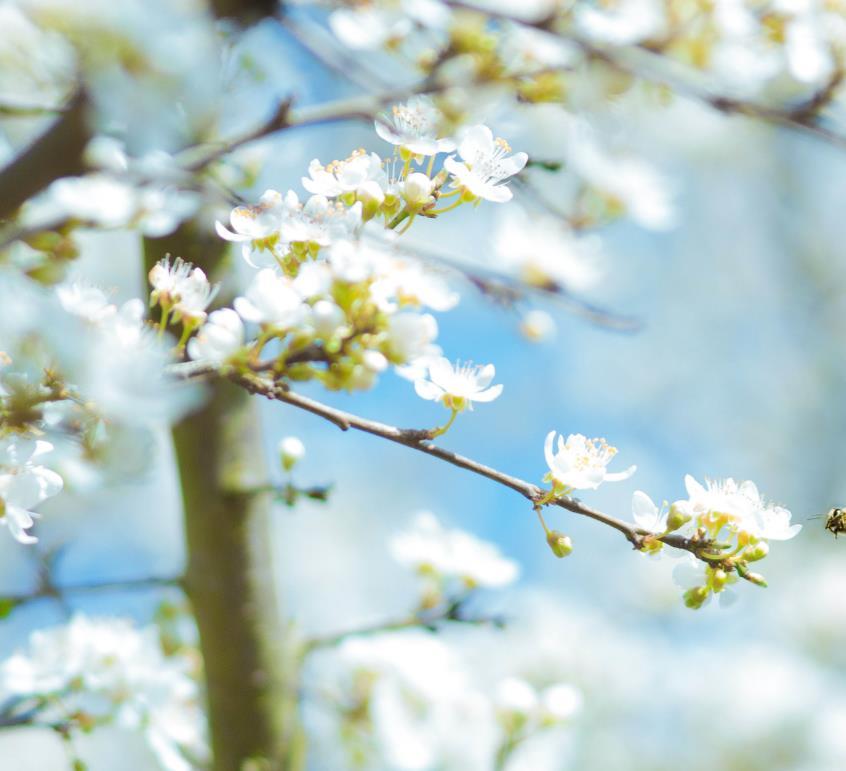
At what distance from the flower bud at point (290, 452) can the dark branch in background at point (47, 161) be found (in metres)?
0.49

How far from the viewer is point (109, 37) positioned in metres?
0.90

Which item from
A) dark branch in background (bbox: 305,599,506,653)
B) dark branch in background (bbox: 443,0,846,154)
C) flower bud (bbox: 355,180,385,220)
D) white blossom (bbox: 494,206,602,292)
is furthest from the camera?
white blossom (bbox: 494,206,602,292)

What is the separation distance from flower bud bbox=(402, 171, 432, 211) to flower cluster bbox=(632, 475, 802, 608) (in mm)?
303

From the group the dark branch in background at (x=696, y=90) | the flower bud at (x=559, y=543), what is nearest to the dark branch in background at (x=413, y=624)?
the flower bud at (x=559, y=543)

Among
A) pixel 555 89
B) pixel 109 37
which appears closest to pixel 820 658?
pixel 555 89

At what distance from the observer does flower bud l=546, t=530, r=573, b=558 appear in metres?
0.85

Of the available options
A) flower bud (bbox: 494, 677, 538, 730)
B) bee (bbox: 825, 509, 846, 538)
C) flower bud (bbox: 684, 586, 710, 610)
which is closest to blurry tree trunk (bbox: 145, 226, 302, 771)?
flower bud (bbox: 494, 677, 538, 730)

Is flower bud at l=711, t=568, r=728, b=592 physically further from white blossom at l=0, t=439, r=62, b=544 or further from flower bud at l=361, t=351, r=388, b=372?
white blossom at l=0, t=439, r=62, b=544

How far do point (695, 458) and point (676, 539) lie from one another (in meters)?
Result: 4.92

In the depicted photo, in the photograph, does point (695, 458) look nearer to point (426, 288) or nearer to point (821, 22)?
point (821, 22)

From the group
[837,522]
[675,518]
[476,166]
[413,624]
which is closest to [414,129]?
[476,166]

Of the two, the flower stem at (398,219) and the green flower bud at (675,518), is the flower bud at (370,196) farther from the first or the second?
the green flower bud at (675,518)

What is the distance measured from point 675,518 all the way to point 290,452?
61 cm

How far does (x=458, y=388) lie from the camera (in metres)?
0.84
